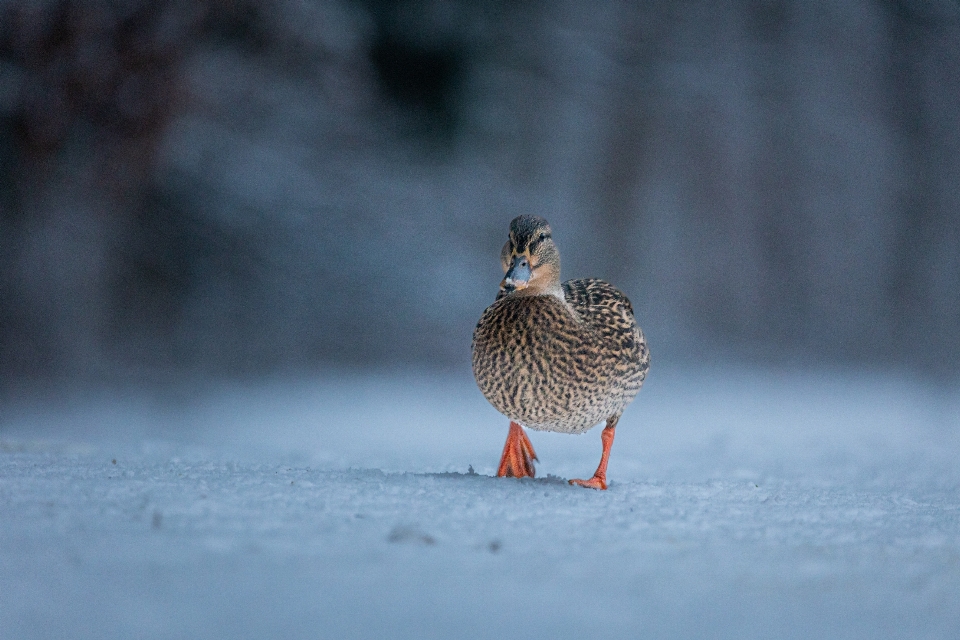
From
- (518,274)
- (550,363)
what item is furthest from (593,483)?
(518,274)

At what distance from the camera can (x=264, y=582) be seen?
1.97 ft

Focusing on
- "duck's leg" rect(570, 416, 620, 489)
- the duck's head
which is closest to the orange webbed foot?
"duck's leg" rect(570, 416, 620, 489)

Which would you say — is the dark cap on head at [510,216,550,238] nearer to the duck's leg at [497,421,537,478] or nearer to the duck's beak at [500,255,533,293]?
the duck's beak at [500,255,533,293]

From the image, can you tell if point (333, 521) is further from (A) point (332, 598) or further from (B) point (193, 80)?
(B) point (193, 80)

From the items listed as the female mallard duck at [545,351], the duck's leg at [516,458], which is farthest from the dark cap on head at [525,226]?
the duck's leg at [516,458]

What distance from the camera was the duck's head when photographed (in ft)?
3.61

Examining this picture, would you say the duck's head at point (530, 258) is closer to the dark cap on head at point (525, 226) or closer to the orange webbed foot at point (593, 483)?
the dark cap on head at point (525, 226)

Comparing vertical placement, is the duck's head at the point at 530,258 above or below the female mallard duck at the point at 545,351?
above

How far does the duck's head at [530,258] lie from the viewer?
3.61 feet

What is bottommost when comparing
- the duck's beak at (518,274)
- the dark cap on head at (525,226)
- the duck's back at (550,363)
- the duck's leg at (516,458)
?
the duck's leg at (516,458)

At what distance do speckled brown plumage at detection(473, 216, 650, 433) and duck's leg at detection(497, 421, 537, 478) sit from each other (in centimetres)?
6

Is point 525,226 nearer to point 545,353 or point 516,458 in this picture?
point 545,353

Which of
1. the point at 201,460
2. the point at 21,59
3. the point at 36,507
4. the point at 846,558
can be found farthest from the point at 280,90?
the point at 846,558

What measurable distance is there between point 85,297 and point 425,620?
2853 millimetres
